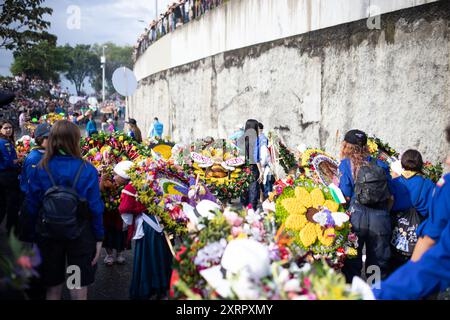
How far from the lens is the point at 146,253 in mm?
4363

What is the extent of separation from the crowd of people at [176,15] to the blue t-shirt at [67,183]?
35.9ft

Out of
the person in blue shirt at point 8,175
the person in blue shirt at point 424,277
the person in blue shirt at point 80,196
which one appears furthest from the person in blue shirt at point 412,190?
the person in blue shirt at point 8,175

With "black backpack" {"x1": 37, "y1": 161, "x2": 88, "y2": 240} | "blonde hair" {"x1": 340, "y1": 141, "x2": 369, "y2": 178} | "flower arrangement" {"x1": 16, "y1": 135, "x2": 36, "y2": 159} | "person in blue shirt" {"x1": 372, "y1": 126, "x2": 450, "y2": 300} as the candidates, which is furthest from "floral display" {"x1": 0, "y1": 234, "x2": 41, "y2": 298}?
"flower arrangement" {"x1": 16, "y1": 135, "x2": 36, "y2": 159}

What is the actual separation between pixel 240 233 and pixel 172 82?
Result: 15418 millimetres

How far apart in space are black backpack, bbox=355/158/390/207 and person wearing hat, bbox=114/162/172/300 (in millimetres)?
1995

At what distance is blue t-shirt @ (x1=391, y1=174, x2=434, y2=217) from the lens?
13.6ft

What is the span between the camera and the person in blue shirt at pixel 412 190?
13.6 feet

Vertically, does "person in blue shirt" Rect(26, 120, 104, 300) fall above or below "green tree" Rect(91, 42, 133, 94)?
below

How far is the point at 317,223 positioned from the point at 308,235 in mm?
148

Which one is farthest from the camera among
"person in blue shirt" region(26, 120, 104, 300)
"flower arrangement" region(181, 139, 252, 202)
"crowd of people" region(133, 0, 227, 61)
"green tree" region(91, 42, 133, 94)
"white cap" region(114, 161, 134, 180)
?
"green tree" region(91, 42, 133, 94)

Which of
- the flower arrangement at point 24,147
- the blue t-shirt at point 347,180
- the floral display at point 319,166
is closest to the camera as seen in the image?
the blue t-shirt at point 347,180

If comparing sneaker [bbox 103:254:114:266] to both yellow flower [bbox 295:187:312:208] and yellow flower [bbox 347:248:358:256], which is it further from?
yellow flower [bbox 347:248:358:256]

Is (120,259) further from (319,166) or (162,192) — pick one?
(319,166)

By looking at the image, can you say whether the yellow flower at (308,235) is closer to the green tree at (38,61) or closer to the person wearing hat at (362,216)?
the person wearing hat at (362,216)
